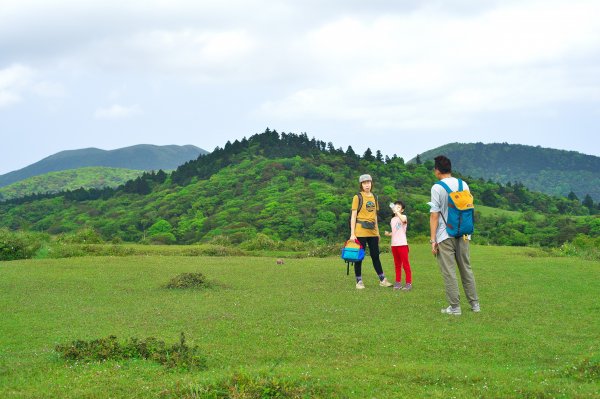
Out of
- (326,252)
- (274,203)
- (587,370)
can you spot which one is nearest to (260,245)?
(326,252)

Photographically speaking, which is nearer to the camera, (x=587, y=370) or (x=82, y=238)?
(x=587, y=370)

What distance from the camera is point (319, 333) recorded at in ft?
26.8

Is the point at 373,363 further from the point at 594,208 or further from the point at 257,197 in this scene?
the point at 594,208

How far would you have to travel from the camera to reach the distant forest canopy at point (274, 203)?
73875 mm

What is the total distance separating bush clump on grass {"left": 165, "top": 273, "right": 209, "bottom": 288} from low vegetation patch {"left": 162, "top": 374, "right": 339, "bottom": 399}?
25.5ft

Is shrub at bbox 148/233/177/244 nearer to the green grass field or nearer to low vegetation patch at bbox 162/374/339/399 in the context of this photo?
the green grass field

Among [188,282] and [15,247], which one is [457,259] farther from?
[15,247]

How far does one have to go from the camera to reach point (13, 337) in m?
8.37

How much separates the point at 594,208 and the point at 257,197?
66497 millimetres

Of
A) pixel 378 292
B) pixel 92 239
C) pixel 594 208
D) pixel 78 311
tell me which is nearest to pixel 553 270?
pixel 378 292

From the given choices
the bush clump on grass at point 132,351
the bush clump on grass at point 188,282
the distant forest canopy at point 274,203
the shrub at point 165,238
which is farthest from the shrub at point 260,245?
the shrub at point 165,238

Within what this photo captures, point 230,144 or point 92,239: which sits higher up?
point 230,144

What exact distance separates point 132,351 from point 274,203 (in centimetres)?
8356

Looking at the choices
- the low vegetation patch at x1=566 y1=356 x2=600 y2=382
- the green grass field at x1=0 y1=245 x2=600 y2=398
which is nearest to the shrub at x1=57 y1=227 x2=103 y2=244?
the green grass field at x1=0 y1=245 x2=600 y2=398
